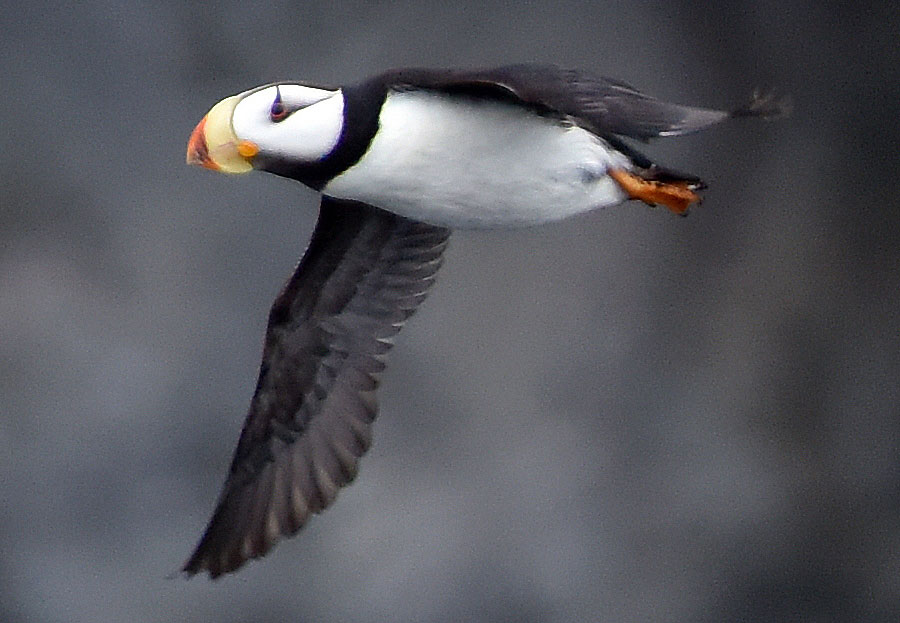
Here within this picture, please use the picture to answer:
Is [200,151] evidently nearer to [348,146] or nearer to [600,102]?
[348,146]

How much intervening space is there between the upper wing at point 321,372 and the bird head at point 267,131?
49cm

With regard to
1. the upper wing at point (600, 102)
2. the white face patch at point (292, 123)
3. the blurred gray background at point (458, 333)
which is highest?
the upper wing at point (600, 102)

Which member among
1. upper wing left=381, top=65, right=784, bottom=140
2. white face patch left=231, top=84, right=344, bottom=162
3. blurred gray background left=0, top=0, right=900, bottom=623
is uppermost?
upper wing left=381, top=65, right=784, bottom=140

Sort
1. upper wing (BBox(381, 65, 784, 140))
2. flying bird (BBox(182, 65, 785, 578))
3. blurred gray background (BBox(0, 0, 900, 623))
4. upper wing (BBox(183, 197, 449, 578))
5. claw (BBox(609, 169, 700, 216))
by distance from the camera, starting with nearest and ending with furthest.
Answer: upper wing (BBox(381, 65, 784, 140)) → flying bird (BBox(182, 65, 785, 578)) → claw (BBox(609, 169, 700, 216)) → upper wing (BBox(183, 197, 449, 578)) → blurred gray background (BBox(0, 0, 900, 623))

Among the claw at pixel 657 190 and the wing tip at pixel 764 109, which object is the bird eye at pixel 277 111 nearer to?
the claw at pixel 657 190

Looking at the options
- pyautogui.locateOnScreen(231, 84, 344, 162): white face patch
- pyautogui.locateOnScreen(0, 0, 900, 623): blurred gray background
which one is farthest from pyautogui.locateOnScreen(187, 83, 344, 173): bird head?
pyautogui.locateOnScreen(0, 0, 900, 623): blurred gray background

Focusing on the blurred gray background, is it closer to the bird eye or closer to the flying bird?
the flying bird

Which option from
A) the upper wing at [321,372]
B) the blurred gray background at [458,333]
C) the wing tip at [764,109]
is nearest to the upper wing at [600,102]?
the wing tip at [764,109]

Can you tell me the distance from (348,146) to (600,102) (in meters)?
0.35

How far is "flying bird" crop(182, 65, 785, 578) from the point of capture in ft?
6.46

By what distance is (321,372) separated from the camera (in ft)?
8.50

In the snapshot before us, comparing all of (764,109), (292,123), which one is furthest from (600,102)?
(292,123)

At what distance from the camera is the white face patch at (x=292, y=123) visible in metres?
1.99

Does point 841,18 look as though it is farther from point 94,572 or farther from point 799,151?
point 94,572
